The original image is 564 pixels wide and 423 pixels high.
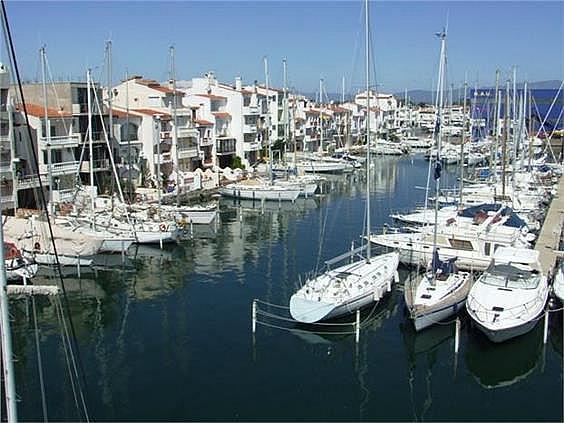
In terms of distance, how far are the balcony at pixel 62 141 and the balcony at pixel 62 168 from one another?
1342 mm

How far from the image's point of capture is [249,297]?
2838cm

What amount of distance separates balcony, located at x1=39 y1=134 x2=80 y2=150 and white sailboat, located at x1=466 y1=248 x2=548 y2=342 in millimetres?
32317

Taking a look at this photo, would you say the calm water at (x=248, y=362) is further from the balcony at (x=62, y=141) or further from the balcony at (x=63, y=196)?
the balcony at (x=62, y=141)

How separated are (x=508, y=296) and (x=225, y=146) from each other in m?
48.6

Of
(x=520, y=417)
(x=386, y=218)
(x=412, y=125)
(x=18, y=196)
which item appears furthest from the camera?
(x=412, y=125)

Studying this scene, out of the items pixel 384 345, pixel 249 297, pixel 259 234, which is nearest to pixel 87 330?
pixel 249 297

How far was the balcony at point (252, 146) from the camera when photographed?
7125 centimetres

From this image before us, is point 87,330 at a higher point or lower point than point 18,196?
lower

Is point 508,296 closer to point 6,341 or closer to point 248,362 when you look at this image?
point 248,362

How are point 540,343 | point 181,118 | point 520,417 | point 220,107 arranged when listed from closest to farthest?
point 520,417 → point 540,343 → point 181,118 → point 220,107

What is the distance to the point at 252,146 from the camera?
72.2 m

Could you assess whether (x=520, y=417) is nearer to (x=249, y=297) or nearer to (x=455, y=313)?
(x=455, y=313)

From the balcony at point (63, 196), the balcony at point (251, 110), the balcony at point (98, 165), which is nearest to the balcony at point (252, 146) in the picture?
the balcony at point (251, 110)

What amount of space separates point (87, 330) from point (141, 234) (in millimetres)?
13192
